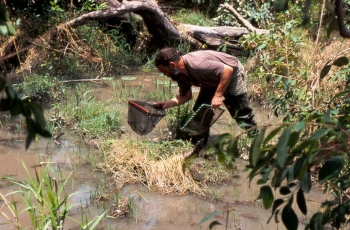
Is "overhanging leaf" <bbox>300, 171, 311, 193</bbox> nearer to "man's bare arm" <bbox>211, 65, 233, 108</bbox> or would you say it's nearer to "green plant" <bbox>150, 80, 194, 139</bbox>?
"man's bare arm" <bbox>211, 65, 233, 108</bbox>

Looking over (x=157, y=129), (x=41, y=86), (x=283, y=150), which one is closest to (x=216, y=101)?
(x=157, y=129)

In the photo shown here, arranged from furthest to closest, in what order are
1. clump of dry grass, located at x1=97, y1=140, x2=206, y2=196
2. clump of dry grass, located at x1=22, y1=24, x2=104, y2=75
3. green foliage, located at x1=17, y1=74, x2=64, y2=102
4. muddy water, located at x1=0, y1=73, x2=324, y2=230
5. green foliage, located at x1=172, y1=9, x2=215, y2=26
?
green foliage, located at x1=172, y1=9, x2=215, y2=26 → clump of dry grass, located at x1=22, y1=24, x2=104, y2=75 → green foliage, located at x1=17, y1=74, x2=64, y2=102 → clump of dry grass, located at x1=97, y1=140, x2=206, y2=196 → muddy water, located at x1=0, y1=73, x2=324, y2=230

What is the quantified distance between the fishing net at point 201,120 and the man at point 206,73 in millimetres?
136

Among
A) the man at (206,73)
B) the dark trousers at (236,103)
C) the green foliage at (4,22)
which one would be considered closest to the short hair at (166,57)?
the man at (206,73)

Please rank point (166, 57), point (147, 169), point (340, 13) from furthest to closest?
1. point (166, 57)
2. point (147, 169)
3. point (340, 13)

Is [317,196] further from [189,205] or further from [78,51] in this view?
[78,51]

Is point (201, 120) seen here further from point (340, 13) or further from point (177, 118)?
point (340, 13)

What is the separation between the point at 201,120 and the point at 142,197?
1426 millimetres

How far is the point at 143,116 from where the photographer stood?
6.13m

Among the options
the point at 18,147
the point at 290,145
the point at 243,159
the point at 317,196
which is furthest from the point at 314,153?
the point at 18,147

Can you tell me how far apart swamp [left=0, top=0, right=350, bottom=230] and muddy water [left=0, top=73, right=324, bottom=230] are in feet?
0.05

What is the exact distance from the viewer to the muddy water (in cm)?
480

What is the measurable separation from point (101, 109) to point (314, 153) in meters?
5.70

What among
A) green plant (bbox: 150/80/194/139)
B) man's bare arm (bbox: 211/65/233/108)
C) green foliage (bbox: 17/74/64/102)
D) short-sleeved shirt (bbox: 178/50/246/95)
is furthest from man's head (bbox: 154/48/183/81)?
green foliage (bbox: 17/74/64/102)
